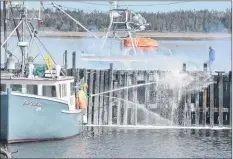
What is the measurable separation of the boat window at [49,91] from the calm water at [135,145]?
69.5 inches

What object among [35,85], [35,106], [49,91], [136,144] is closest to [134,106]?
[136,144]

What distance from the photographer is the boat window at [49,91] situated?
2361 centimetres

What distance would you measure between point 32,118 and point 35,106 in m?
0.45

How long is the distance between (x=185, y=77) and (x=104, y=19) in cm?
2539

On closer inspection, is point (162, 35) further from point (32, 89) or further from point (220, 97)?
point (32, 89)

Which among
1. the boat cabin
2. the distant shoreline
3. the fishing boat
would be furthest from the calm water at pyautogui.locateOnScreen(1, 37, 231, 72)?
the boat cabin

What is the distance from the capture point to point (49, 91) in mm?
23750

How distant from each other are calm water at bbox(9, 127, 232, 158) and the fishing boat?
1.34 feet

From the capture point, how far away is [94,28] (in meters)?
56.0

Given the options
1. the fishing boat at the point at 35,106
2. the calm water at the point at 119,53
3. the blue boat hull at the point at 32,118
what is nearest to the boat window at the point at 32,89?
the fishing boat at the point at 35,106

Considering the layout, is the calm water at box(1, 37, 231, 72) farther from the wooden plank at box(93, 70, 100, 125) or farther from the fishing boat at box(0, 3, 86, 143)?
the fishing boat at box(0, 3, 86, 143)

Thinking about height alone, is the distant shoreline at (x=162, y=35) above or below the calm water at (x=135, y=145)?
above

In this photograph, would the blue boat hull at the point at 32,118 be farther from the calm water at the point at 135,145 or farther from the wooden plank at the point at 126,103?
the wooden plank at the point at 126,103

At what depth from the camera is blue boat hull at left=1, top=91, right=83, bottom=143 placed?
2239 centimetres
